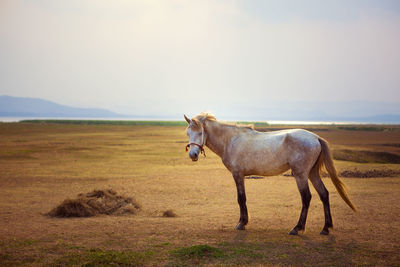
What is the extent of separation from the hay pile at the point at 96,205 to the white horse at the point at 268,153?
318cm

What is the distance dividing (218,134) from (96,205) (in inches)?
163

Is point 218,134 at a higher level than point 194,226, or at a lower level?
higher

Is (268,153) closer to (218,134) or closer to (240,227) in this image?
(218,134)

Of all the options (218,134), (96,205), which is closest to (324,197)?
(218,134)

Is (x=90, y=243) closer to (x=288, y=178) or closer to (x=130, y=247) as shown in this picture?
(x=130, y=247)

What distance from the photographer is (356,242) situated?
6.76 m

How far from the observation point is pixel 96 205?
31.3ft

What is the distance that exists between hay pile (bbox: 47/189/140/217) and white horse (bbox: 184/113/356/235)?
10.4 feet

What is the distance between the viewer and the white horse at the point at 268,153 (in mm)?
7445

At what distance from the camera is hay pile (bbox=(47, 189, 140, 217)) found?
9.15 m

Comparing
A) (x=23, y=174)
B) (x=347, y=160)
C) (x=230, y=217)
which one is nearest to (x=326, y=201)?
(x=230, y=217)

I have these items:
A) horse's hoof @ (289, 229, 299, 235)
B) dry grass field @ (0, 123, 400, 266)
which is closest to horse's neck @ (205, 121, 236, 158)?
dry grass field @ (0, 123, 400, 266)

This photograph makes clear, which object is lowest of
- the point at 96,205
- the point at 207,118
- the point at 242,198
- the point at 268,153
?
the point at 96,205

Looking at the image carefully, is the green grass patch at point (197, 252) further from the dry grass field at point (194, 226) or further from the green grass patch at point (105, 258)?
the green grass patch at point (105, 258)
